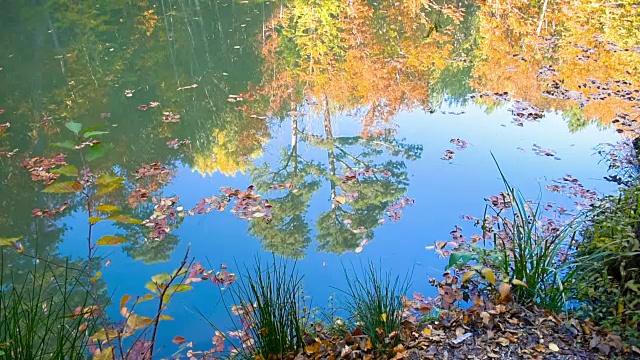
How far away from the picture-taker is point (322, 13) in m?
11.6

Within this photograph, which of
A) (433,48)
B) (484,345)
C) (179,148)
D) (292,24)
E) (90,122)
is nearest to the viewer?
(484,345)

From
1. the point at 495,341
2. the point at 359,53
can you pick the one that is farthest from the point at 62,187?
the point at 359,53

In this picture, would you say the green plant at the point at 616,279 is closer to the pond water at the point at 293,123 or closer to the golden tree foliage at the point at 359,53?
the pond water at the point at 293,123

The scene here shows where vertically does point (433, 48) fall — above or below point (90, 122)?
above

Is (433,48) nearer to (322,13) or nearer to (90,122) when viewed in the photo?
(322,13)

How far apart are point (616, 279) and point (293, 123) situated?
15.5 ft

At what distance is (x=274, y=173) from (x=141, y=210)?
1.44m

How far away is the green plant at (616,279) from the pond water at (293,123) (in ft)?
3.62

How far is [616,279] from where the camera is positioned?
2631mm

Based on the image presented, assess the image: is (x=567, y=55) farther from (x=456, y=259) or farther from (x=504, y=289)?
(x=456, y=259)

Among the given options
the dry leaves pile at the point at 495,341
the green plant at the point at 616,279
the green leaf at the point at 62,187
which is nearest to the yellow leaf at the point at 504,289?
the dry leaves pile at the point at 495,341

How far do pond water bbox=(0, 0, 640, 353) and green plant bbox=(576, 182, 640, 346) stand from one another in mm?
1102

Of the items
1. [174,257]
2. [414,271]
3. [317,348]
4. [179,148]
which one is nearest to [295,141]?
[179,148]

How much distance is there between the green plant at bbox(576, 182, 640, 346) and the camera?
2287 mm
